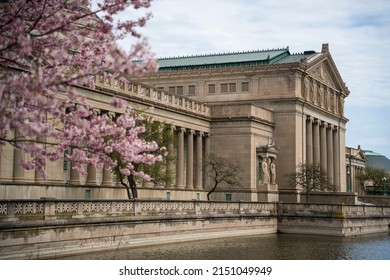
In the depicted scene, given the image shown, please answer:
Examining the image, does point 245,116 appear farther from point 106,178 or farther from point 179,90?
point 106,178

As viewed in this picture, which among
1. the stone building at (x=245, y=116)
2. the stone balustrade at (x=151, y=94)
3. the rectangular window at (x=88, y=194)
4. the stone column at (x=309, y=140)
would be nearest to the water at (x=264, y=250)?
the rectangular window at (x=88, y=194)

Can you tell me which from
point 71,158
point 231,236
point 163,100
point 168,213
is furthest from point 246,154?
point 71,158

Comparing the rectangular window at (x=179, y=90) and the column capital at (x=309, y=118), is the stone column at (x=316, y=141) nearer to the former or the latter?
the column capital at (x=309, y=118)

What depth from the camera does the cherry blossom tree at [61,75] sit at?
15.0 m

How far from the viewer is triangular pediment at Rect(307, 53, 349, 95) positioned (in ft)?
303

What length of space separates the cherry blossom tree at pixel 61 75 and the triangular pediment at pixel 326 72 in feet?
240

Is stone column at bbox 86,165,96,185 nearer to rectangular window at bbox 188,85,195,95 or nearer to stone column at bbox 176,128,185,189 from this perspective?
stone column at bbox 176,128,185,189

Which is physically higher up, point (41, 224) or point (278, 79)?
point (278, 79)

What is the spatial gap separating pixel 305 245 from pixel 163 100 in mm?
26161

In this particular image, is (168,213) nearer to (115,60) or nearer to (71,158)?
(71,158)

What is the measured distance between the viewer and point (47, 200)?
110ft

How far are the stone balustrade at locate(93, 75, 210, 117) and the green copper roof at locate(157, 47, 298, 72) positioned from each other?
54.8 feet

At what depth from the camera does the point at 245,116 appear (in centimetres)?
7662

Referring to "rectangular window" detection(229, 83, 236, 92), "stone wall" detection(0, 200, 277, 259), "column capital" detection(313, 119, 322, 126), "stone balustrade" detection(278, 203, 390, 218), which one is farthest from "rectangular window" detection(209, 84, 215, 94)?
"stone wall" detection(0, 200, 277, 259)
